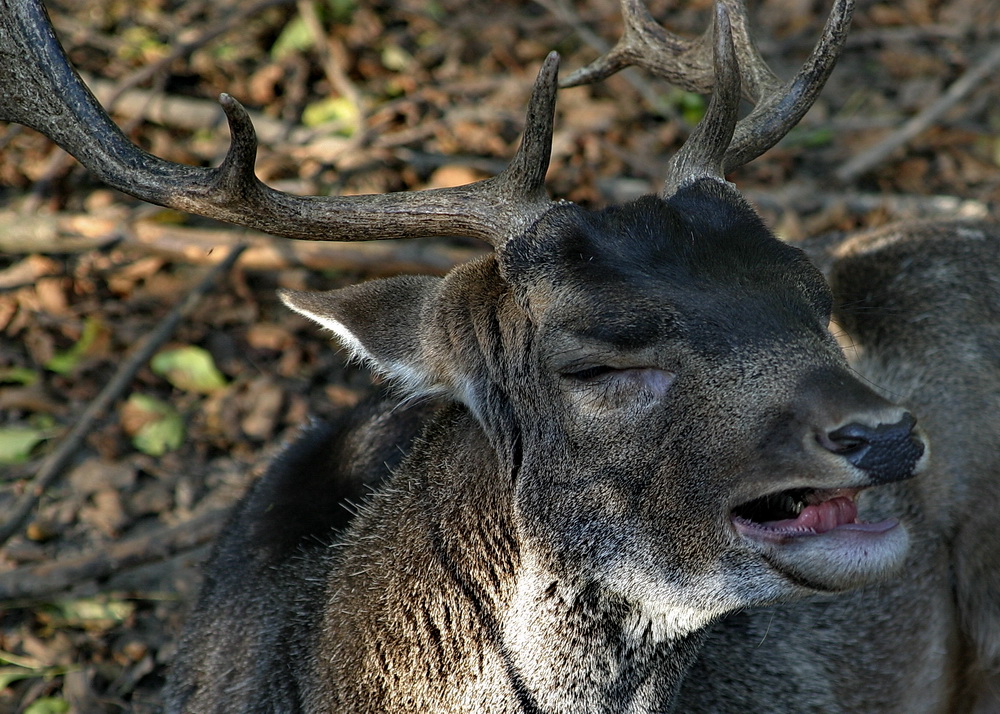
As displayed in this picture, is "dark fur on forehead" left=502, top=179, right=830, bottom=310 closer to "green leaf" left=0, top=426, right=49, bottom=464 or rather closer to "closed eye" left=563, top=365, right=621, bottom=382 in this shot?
Result: "closed eye" left=563, top=365, right=621, bottom=382

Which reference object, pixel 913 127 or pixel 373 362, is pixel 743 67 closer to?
pixel 373 362

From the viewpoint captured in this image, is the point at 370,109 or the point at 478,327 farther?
the point at 370,109

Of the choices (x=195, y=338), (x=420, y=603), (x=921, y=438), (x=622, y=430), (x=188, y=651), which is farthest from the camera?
(x=195, y=338)

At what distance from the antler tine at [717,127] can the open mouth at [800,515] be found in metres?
1.22

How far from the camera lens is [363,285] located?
148 inches

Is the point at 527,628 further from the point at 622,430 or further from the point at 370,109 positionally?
the point at 370,109

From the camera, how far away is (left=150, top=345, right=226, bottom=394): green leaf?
21.9 feet

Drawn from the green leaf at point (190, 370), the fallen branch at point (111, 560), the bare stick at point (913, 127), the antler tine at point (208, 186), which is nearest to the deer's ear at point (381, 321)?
the antler tine at point (208, 186)

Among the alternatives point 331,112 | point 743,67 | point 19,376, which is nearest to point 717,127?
point 743,67

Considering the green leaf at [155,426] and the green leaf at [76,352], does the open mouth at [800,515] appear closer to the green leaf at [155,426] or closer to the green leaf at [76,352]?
the green leaf at [155,426]

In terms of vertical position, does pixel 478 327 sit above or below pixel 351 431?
above

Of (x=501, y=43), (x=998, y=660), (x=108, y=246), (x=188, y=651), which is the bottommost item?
(x=998, y=660)

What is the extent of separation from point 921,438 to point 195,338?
4.98m

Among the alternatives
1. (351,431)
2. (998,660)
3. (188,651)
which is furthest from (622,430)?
(998,660)
